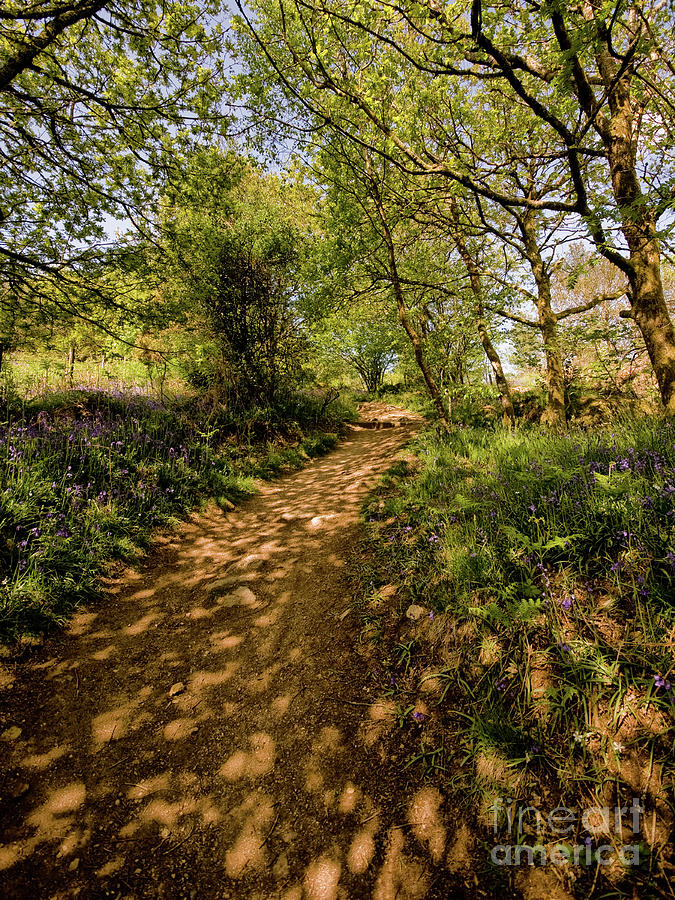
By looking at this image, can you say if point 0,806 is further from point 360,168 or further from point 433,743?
point 360,168

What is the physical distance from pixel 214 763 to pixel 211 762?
0.08 ft

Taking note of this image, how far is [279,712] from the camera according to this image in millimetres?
2457

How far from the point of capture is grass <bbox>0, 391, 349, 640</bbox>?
3.22m

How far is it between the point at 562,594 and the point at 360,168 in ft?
26.2

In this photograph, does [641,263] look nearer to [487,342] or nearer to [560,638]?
[487,342]

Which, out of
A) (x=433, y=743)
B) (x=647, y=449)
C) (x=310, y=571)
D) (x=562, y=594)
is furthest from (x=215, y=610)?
(x=647, y=449)

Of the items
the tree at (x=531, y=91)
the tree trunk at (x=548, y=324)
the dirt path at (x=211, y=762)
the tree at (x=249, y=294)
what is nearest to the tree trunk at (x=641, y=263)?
the tree at (x=531, y=91)

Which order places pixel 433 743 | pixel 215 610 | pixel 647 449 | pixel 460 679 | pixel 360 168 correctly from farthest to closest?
pixel 360 168
pixel 215 610
pixel 647 449
pixel 460 679
pixel 433 743

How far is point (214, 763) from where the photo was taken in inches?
85.3

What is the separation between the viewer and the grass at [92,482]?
3.22 m

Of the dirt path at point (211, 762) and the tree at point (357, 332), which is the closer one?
the dirt path at point (211, 762)

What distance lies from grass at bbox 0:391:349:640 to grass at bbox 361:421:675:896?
2.98 meters

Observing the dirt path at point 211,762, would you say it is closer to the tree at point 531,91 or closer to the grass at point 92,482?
the grass at point 92,482

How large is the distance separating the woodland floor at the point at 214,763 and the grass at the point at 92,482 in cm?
39
